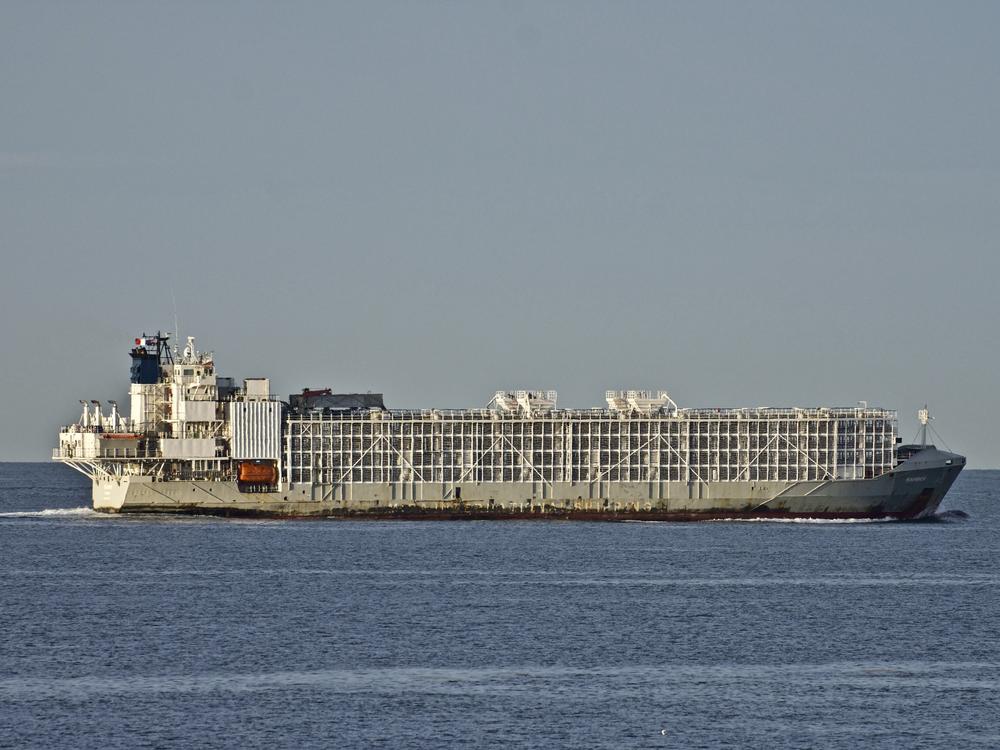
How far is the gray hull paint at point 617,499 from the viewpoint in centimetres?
13788

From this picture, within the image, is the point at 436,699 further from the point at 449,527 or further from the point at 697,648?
the point at 449,527

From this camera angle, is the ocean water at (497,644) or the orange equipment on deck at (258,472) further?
the orange equipment on deck at (258,472)

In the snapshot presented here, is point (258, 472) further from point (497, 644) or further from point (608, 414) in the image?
point (497, 644)

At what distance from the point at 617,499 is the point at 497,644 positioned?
66015 mm

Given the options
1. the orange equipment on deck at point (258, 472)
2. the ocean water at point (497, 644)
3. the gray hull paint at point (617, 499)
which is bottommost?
the ocean water at point (497, 644)

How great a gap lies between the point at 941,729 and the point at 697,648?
1673 cm

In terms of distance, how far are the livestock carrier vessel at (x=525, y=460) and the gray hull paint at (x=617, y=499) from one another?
0.12 meters

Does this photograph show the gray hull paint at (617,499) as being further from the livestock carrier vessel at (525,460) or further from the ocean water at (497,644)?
the ocean water at (497,644)

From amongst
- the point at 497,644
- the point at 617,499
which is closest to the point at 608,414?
the point at 617,499

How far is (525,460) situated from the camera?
13912 centimetres

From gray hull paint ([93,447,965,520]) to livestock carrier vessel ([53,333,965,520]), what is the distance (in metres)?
0.12

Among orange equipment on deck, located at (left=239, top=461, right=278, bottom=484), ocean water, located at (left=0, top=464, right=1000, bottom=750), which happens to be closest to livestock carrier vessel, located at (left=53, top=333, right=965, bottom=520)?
orange equipment on deck, located at (left=239, top=461, right=278, bottom=484)

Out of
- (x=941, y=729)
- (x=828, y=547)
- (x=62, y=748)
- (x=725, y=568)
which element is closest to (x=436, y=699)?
(x=62, y=748)

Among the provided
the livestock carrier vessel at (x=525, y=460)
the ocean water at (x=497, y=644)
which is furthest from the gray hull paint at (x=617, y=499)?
the ocean water at (x=497, y=644)
